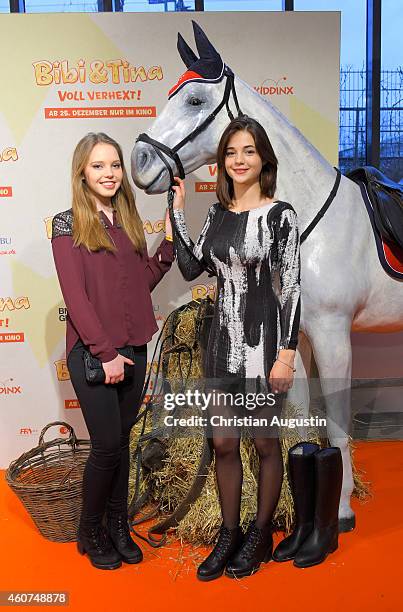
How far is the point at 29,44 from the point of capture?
3141 mm

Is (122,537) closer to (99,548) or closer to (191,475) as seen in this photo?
(99,548)

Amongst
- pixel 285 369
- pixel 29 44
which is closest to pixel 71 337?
pixel 285 369

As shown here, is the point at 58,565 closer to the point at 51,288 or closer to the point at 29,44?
the point at 51,288

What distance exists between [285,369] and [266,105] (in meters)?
1.12

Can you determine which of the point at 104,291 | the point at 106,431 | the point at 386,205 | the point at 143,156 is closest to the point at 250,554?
the point at 106,431

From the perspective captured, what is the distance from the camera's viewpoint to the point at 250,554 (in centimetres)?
219

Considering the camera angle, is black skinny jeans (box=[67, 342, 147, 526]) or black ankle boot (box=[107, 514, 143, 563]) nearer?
black skinny jeans (box=[67, 342, 147, 526])

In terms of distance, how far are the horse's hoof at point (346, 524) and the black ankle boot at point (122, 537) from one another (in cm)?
86

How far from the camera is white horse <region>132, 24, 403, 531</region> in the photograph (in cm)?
236

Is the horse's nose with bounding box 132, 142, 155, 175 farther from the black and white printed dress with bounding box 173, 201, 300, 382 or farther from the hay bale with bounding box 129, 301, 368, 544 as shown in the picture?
the hay bale with bounding box 129, 301, 368, 544

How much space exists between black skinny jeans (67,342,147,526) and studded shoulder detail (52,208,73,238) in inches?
15.9

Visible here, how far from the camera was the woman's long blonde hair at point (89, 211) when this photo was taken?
81.8 inches

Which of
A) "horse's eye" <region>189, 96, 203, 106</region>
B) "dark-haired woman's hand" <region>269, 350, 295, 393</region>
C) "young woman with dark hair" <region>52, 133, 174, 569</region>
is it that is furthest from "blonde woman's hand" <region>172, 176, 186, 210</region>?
"dark-haired woman's hand" <region>269, 350, 295, 393</region>

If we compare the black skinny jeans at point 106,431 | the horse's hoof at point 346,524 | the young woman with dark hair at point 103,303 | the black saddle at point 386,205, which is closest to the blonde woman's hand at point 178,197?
the young woman with dark hair at point 103,303
